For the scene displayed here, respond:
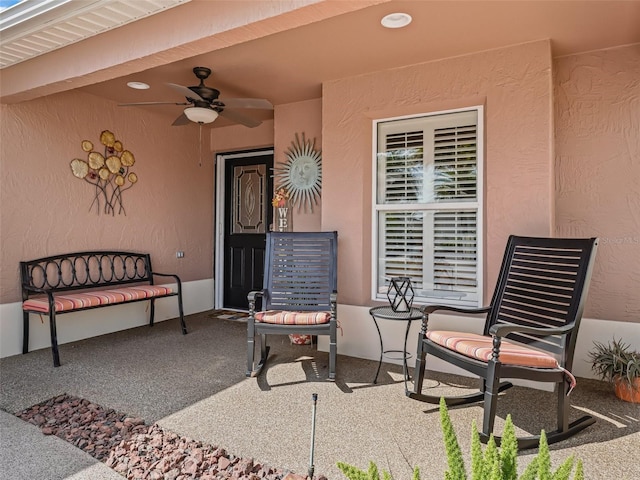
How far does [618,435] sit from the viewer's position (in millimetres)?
2252

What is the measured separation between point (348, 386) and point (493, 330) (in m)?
1.21

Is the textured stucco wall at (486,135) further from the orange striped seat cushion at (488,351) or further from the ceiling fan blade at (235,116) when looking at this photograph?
the orange striped seat cushion at (488,351)

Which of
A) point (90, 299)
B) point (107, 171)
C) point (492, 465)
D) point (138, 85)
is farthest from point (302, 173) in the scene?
point (492, 465)

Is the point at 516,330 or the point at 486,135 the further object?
the point at 486,135

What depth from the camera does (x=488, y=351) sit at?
223 cm

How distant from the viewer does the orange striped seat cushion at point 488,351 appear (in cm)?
217

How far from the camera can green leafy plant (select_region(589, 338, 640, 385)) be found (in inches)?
105

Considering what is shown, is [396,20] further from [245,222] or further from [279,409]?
[245,222]

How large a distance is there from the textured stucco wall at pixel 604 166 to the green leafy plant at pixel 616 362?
422 mm

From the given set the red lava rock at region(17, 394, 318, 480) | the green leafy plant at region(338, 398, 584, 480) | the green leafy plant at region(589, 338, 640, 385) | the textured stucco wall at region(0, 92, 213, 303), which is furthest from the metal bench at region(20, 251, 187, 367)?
the green leafy plant at region(589, 338, 640, 385)

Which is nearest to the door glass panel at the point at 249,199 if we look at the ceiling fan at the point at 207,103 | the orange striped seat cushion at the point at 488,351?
the ceiling fan at the point at 207,103

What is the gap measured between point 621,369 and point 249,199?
4.36 metres

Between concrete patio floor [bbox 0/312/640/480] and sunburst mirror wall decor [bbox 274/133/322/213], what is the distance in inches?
66.0

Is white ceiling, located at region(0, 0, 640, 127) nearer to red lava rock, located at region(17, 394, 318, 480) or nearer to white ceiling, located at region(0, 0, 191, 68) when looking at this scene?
white ceiling, located at region(0, 0, 191, 68)
